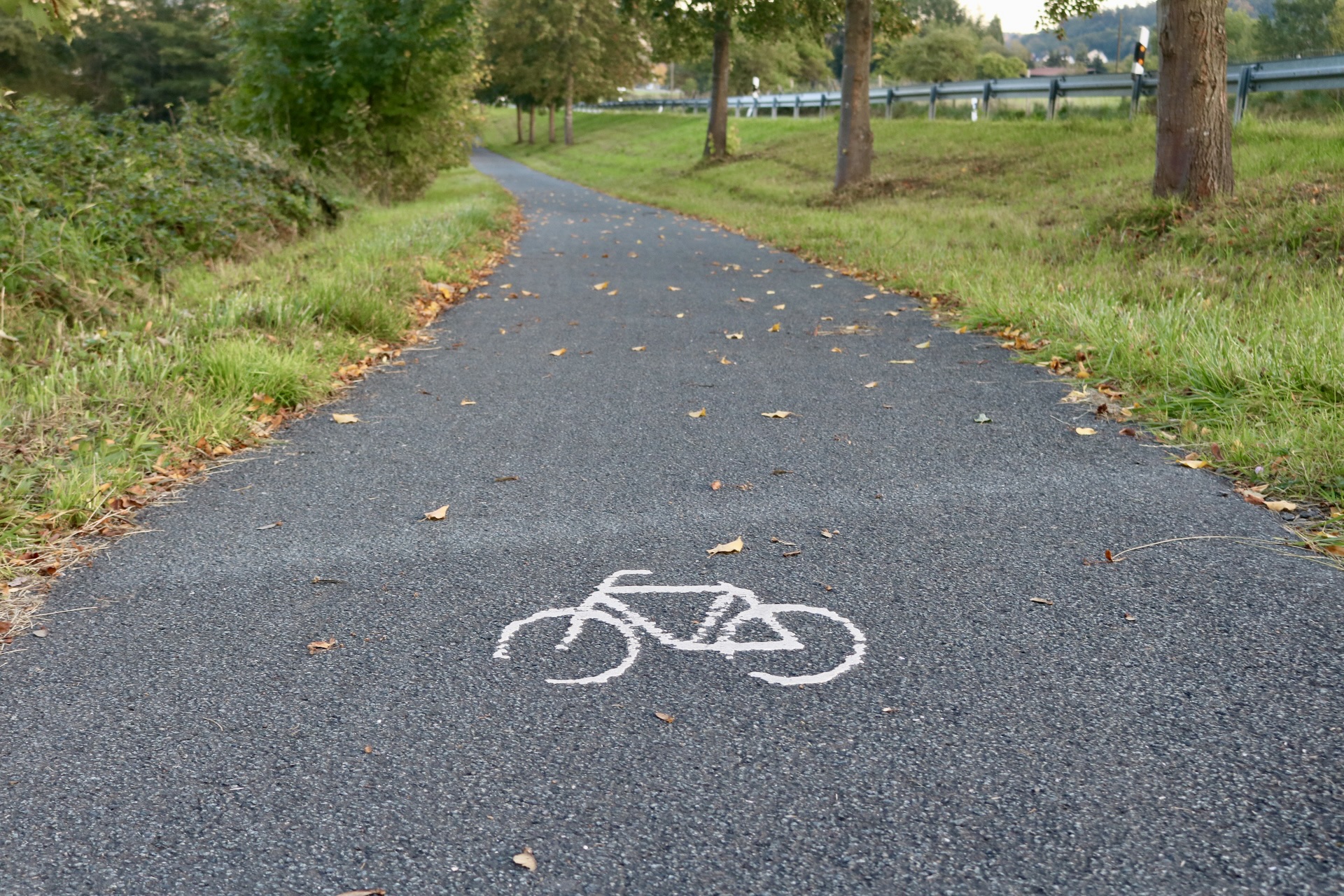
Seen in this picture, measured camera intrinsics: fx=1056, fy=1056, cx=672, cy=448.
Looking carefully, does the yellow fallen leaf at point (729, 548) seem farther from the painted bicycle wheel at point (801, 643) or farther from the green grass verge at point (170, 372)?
the green grass verge at point (170, 372)

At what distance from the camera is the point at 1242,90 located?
16.8 m

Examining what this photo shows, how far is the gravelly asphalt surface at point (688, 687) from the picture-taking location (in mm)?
2127

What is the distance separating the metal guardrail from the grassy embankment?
41.3 feet

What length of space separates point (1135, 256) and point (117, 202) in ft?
30.0

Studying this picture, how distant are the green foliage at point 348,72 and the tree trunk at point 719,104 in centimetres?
971

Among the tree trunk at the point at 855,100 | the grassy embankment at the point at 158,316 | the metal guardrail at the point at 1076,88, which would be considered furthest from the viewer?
the tree trunk at the point at 855,100

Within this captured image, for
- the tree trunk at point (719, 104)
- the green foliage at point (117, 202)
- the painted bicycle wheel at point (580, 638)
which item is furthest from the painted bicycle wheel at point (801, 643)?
the tree trunk at point (719, 104)

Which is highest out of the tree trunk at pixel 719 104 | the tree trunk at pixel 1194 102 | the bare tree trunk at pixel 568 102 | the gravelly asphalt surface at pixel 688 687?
the bare tree trunk at pixel 568 102

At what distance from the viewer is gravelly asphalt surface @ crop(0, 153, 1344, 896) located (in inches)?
83.7

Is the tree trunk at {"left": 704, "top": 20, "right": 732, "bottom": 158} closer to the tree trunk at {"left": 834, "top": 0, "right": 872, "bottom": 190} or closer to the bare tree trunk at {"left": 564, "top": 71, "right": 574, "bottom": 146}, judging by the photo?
the tree trunk at {"left": 834, "top": 0, "right": 872, "bottom": 190}

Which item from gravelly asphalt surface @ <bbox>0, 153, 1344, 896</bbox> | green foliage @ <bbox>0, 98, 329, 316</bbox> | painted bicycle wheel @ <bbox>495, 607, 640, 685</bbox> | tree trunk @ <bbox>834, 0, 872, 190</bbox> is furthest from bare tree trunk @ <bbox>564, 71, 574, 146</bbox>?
painted bicycle wheel @ <bbox>495, 607, 640, 685</bbox>

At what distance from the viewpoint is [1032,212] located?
44.5 feet

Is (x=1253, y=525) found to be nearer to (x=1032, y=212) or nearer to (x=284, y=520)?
(x=284, y=520)

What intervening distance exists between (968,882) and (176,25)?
56746 mm
